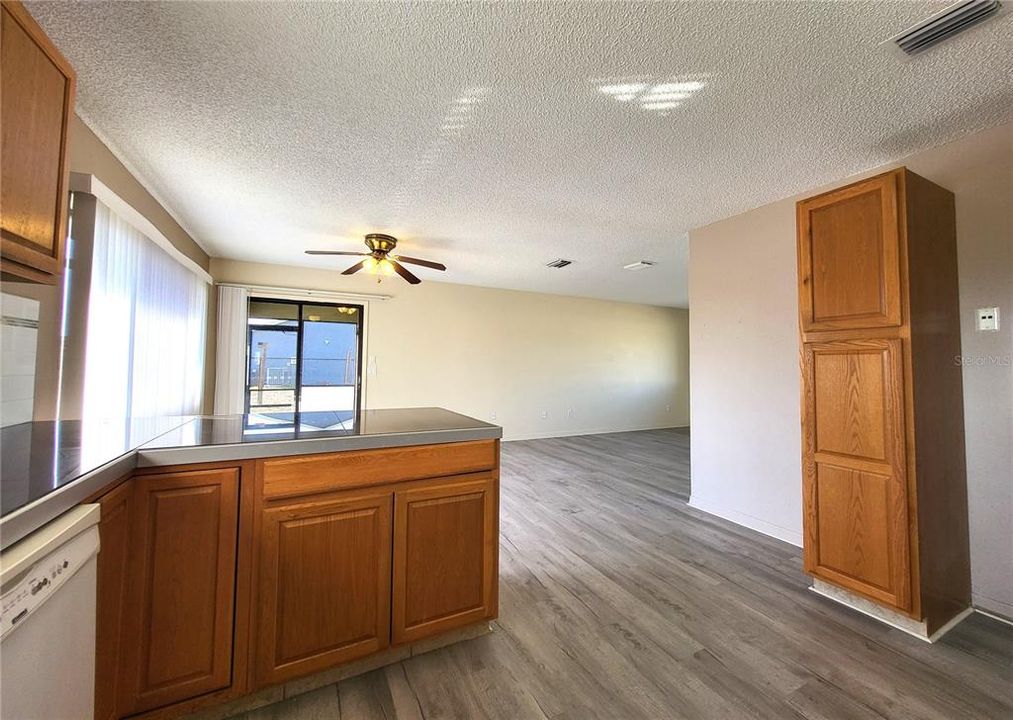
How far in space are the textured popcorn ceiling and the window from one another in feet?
6.96

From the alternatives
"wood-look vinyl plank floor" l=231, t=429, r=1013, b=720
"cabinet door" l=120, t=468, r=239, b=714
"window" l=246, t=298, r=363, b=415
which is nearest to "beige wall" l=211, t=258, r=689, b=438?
"window" l=246, t=298, r=363, b=415

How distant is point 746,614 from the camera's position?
1.93 m

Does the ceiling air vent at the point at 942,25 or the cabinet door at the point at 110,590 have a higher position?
the ceiling air vent at the point at 942,25

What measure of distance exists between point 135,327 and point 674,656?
365 cm

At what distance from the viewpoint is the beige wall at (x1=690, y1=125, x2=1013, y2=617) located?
1951 mm

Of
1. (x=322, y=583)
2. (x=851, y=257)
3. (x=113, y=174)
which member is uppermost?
(x=113, y=174)

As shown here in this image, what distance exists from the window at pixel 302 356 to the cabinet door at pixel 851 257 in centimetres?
495

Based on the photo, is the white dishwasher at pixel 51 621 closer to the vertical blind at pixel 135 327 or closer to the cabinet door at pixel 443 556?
the cabinet door at pixel 443 556

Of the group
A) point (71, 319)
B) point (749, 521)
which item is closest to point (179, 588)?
point (71, 319)

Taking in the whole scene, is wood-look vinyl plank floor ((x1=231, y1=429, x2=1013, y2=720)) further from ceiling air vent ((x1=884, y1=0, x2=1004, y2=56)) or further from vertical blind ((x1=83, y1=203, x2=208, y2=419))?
ceiling air vent ((x1=884, y1=0, x2=1004, y2=56))

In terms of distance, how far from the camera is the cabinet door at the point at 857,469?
5.95ft

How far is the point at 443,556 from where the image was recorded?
5.45ft

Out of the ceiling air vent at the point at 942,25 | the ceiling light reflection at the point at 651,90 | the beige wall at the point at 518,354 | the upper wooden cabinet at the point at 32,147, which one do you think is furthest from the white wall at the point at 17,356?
the ceiling air vent at the point at 942,25

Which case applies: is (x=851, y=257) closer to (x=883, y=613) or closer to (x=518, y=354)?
(x=883, y=613)
